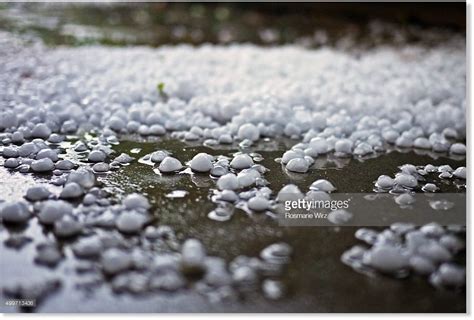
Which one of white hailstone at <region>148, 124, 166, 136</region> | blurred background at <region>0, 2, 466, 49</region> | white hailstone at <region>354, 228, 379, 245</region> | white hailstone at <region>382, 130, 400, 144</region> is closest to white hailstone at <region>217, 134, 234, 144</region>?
white hailstone at <region>148, 124, 166, 136</region>

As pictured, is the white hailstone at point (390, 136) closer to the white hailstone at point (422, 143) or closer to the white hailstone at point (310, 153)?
the white hailstone at point (422, 143)

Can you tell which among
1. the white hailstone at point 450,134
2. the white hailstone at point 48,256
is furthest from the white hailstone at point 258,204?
the white hailstone at point 450,134

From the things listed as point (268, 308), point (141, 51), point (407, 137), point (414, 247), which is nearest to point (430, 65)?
point (407, 137)

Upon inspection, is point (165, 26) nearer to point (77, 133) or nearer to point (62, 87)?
point (62, 87)

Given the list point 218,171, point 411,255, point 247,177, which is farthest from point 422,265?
point 218,171

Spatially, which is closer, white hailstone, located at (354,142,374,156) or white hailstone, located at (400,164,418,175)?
white hailstone, located at (400,164,418,175)

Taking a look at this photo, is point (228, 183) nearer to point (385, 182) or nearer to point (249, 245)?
point (249, 245)

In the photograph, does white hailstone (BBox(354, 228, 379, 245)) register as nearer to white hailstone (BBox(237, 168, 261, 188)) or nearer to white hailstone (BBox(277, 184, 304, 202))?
white hailstone (BBox(277, 184, 304, 202))
